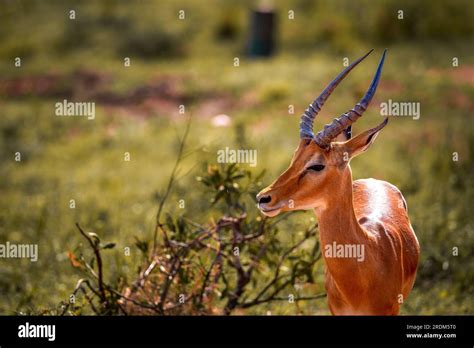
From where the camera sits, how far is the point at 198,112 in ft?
56.5

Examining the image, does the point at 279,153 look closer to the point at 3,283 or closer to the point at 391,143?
the point at 391,143

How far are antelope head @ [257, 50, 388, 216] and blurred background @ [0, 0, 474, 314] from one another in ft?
7.22

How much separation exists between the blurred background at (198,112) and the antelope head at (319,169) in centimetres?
220

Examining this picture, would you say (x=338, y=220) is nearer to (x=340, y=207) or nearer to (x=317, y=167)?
(x=340, y=207)

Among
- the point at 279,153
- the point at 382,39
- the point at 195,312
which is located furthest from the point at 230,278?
the point at 382,39

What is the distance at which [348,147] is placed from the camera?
604 centimetres

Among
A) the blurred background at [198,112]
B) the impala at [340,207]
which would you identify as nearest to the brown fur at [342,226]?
the impala at [340,207]

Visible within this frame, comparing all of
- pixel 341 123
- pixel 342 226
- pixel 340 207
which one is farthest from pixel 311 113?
pixel 342 226

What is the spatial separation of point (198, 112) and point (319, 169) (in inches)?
445

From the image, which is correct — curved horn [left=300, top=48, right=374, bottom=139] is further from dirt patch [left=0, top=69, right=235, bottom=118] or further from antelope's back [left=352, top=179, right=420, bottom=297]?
dirt patch [left=0, top=69, right=235, bottom=118]

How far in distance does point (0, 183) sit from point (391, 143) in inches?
209

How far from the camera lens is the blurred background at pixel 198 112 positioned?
33.3 ft

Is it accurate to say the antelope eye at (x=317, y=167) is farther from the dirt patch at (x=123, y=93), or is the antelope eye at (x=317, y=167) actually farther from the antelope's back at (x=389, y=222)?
the dirt patch at (x=123, y=93)

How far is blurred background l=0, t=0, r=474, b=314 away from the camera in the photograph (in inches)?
400
